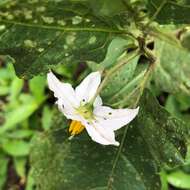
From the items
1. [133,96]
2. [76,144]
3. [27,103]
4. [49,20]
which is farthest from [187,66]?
[27,103]

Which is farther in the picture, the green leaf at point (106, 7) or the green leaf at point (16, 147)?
the green leaf at point (16, 147)

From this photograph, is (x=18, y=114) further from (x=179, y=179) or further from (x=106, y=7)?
(x=106, y=7)

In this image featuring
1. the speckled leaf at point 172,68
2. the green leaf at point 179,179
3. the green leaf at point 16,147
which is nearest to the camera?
the speckled leaf at point 172,68

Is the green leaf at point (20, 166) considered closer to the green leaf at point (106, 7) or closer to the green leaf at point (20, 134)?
the green leaf at point (20, 134)

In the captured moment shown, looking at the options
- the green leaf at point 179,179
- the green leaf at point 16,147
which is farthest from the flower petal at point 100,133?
the green leaf at point 16,147

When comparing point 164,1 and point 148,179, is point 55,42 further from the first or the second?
point 148,179

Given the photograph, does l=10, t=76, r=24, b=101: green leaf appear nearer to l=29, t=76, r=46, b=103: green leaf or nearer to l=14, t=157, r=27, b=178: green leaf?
l=29, t=76, r=46, b=103: green leaf
